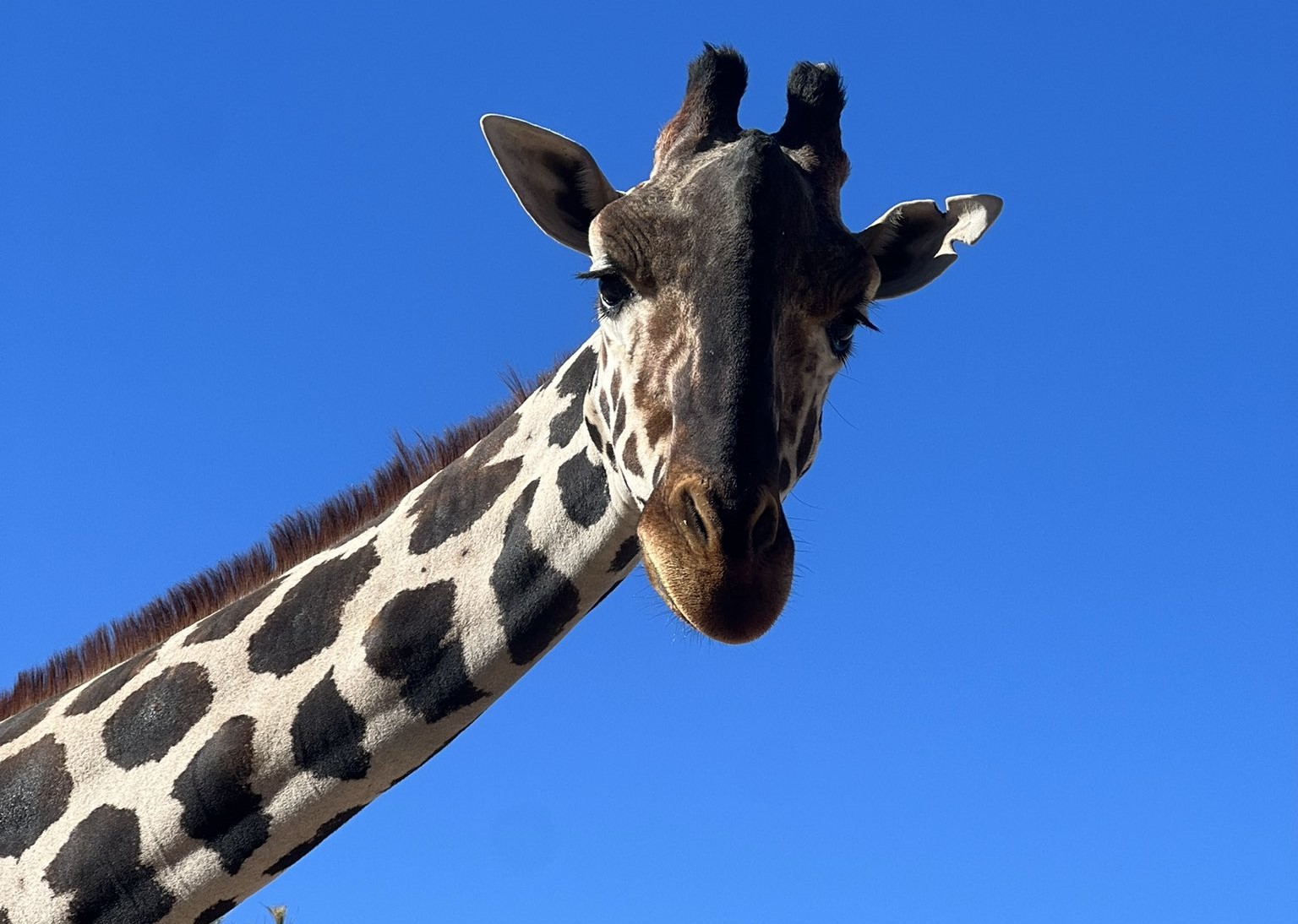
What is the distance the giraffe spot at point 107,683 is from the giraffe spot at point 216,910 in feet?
3.00

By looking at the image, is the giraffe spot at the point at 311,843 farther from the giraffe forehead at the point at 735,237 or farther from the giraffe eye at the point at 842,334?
the giraffe eye at the point at 842,334

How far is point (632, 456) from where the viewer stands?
4477 millimetres

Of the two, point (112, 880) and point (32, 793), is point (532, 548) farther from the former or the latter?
point (32, 793)

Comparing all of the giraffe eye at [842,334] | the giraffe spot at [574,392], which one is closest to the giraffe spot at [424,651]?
the giraffe spot at [574,392]

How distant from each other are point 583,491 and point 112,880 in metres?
1.97

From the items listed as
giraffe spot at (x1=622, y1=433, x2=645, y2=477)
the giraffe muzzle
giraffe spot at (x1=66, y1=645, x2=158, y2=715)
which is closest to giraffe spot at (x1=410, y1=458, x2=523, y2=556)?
giraffe spot at (x1=622, y1=433, x2=645, y2=477)

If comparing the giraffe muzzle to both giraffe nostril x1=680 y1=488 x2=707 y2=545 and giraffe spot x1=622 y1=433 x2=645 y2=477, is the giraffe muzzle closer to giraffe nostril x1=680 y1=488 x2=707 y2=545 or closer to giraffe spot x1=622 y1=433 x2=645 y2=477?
giraffe nostril x1=680 y1=488 x2=707 y2=545

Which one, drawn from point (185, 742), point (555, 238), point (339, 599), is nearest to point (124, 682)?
point (185, 742)

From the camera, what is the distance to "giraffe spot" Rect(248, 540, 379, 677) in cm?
499

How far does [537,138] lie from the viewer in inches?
202

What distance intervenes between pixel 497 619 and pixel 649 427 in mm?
851

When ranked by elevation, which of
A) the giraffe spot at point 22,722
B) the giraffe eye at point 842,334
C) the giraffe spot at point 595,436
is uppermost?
the giraffe spot at point 22,722

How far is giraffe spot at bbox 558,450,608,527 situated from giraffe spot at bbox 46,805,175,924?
1.74 meters

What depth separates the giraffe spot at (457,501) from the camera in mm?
5090
